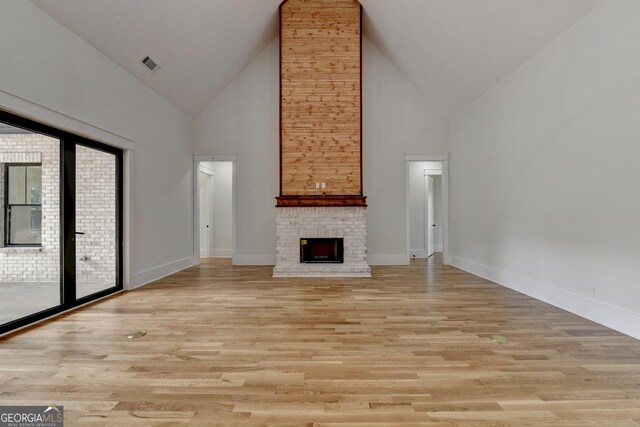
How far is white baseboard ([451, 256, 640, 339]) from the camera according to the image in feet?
9.89

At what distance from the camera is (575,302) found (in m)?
3.64

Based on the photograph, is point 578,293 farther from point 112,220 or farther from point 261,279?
point 112,220

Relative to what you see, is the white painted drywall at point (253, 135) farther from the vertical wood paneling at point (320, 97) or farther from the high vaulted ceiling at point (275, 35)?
the vertical wood paneling at point (320, 97)

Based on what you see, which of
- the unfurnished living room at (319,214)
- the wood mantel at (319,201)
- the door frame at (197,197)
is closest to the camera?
the unfurnished living room at (319,214)

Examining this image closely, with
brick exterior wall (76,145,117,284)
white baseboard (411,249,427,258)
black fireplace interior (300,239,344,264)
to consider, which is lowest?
white baseboard (411,249,427,258)

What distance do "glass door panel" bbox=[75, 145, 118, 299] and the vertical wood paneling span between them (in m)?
2.88

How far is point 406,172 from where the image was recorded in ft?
24.4

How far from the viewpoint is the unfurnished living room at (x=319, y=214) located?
214cm

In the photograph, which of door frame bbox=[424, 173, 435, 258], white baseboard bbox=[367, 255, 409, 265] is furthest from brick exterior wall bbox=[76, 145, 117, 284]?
door frame bbox=[424, 173, 435, 258]

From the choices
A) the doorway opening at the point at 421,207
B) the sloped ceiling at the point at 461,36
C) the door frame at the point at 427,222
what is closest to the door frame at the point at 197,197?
the sloped ceiling at the point at 461,36

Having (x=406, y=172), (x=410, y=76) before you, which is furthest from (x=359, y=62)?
(x=406, y=172)

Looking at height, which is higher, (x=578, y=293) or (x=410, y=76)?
(x=410, y=76)

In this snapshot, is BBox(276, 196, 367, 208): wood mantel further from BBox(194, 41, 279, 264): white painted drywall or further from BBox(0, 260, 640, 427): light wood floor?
BBox(0, 260, 640, 427): light wood floor

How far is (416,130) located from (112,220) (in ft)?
20.1
